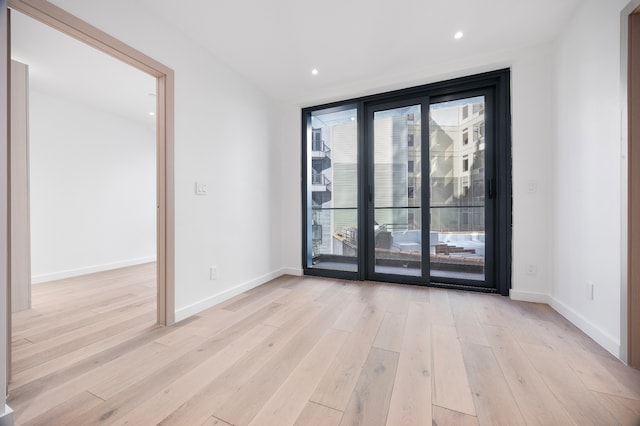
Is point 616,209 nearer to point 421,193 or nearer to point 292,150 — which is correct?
point 421,193

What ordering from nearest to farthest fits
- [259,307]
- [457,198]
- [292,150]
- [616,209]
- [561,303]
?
[616,209] < [561,303] < [259,307] < [457,198] < [292,150]

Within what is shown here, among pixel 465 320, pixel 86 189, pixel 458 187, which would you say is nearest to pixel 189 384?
pixel 465 320

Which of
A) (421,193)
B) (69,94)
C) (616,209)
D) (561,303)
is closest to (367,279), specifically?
(421,193)

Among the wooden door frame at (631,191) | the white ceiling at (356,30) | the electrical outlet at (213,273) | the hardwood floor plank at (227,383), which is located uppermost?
the white ceiling at (356,30)

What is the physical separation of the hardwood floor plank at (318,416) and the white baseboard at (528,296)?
2.37m

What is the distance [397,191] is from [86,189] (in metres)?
4.57

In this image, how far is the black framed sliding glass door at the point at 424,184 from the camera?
2.81m

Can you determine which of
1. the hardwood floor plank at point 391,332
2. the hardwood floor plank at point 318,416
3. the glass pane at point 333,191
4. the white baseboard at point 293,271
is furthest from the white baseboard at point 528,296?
the white baseboard at point 293,271

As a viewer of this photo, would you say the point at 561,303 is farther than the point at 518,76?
No

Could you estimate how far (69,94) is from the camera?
351 cm

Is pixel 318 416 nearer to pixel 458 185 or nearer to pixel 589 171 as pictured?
pixel 589 171

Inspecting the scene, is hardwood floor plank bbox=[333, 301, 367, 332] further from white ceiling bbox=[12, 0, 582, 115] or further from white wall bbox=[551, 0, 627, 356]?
white ceiling bbox=[12, 0, 582, 115]

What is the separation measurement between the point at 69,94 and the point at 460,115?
5.12m

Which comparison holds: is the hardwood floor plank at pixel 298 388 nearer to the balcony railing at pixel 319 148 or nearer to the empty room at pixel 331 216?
the empty room at pixel 331 216
